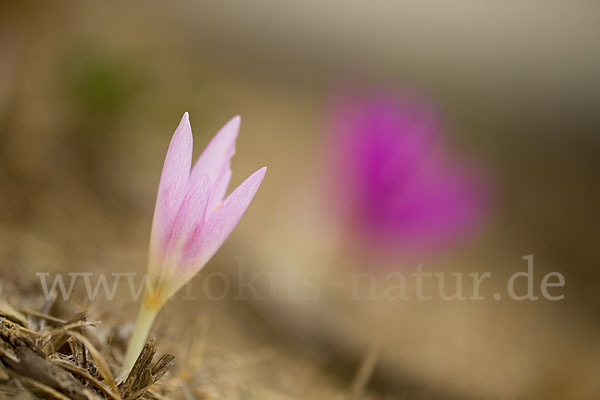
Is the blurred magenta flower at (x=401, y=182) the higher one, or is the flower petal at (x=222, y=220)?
the blurred magenta flower at (x=401, y=182)

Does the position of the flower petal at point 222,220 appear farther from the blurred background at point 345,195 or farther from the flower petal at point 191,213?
the blurred background at point 345,195

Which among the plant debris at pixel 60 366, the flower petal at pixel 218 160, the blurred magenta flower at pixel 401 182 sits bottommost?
the plant debris at pixel 60 366

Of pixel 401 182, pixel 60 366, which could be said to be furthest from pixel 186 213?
pixel 401 182

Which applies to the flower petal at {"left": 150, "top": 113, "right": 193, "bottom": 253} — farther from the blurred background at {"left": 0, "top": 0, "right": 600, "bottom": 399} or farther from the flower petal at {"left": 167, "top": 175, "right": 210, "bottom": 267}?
the blurred background at {"left": 0, "top": 0, "right": 600, "bottom": 399}

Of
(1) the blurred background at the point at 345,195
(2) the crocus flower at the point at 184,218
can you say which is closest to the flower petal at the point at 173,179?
(2) the crocus flower at the point at 184,218

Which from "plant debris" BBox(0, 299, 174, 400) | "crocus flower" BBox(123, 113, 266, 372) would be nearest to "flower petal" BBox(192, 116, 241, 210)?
"crocus flower" BBox(123, 113, 266, 372)

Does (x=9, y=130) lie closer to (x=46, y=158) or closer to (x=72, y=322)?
(x=46, y=158)

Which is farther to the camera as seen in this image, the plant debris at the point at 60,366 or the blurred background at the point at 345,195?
the blurred background at the point at 345,195
